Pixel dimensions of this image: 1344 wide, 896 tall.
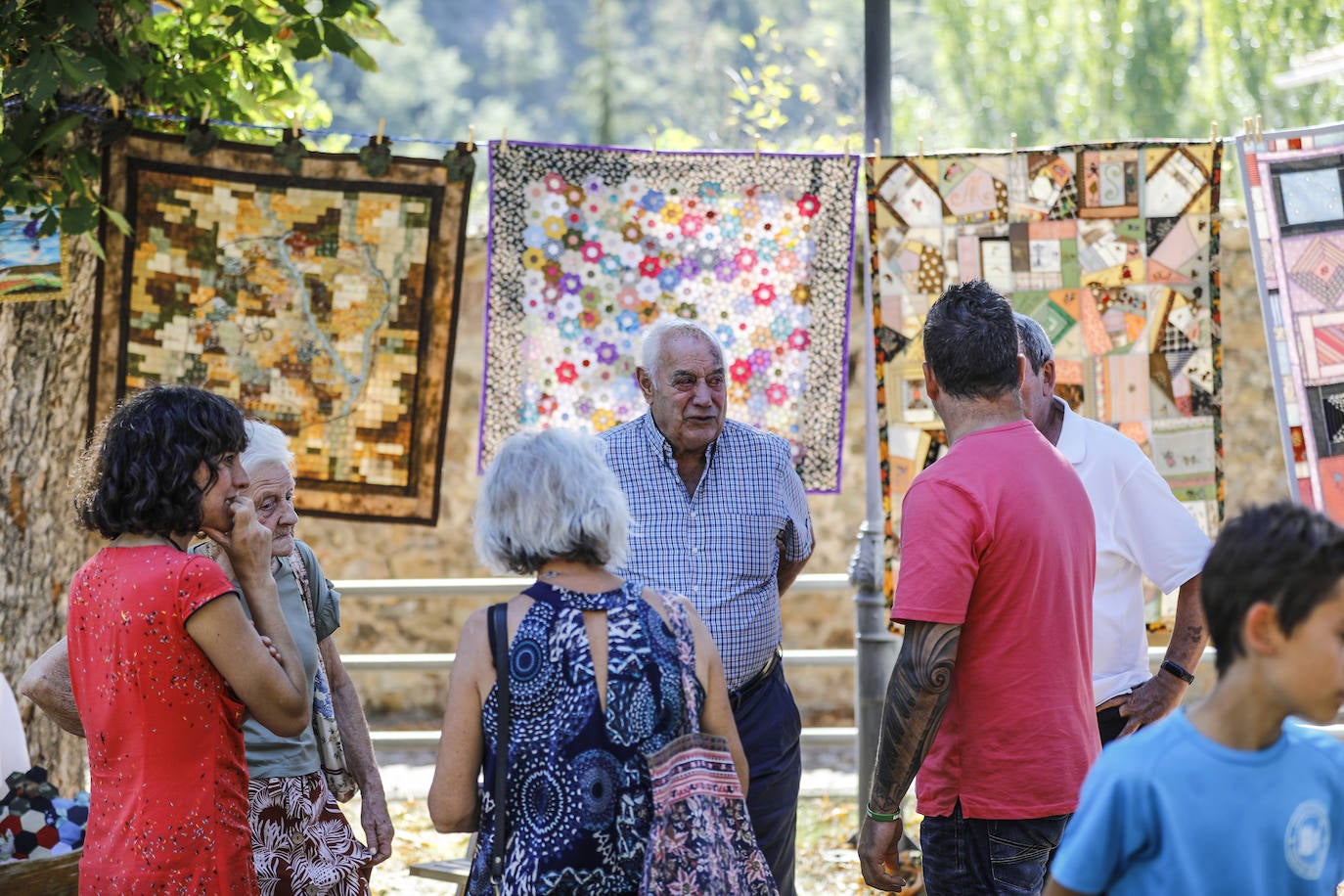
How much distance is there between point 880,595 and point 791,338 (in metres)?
0.93

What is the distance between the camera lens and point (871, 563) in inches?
179

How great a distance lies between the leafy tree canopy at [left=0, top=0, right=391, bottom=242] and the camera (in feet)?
12.4

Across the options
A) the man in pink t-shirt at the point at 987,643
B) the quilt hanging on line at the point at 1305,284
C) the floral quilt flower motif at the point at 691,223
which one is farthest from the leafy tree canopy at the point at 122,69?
the quilt hanging on line at the point at 1305,284

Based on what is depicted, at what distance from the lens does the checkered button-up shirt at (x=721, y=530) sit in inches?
127

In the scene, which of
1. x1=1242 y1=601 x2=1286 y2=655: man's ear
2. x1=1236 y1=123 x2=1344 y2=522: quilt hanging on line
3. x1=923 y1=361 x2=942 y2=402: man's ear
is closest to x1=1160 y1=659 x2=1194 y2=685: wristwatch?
x1=923 y1=361 x2=942 y2=402: man's ear

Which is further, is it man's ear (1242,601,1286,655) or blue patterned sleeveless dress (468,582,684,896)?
blue patterned sleeveless dress (468,582,684,896)

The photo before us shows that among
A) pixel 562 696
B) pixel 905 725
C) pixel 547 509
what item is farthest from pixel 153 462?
pixel 905 725

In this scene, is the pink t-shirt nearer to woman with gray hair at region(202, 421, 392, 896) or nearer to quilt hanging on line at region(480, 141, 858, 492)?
woman with gray hair at region(202, 421, 392, 896)

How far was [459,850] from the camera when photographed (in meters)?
5.25

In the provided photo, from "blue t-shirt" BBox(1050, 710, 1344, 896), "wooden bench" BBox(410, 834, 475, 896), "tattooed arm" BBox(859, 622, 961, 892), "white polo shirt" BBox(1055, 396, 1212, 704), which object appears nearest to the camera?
"blue t-shirt" BBox(1050, 710, 1344, 896)

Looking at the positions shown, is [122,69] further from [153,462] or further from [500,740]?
[500,740]

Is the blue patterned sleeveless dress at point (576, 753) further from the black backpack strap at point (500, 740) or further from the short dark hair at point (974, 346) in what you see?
the short dark hair at point (974, 346)

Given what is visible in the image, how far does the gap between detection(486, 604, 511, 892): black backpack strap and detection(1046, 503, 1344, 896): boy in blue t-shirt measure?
0.83 m

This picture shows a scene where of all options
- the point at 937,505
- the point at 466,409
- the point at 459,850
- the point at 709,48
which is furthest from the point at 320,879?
the point at 709,48
